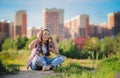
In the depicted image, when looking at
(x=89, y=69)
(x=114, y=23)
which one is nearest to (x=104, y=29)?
(x=114, y=23)

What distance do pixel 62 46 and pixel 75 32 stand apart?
60.4 feet

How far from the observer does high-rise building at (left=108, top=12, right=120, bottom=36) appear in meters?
32.0

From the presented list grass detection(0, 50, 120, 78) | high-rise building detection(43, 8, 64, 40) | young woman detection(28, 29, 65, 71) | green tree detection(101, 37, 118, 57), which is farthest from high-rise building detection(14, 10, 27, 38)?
young woman detection(28, 29, 65, 71)

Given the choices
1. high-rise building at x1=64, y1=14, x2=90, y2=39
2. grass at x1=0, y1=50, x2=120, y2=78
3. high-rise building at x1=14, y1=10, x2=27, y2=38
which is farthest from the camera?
high-rise building at x1=64, y1=14, x2=90, y2=39

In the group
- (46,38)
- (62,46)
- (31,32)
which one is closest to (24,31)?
(31,32)

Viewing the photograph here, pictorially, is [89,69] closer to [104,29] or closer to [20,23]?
[20,23]

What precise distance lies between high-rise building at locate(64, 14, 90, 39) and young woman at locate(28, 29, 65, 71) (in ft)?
96.7

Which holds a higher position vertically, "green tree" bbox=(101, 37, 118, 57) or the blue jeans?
the blue jeans

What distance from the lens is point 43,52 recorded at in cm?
736

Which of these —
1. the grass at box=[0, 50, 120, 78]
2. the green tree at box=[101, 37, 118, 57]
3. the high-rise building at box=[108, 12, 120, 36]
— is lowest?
the green tree at box=[101, 37, 118, 57]

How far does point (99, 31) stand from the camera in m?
37.3

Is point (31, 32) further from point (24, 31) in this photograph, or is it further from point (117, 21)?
point (117, 21)

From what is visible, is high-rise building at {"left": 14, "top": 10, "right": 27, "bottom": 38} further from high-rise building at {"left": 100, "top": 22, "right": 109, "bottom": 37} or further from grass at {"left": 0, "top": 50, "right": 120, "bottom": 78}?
grass at {"left": 0, "top": 50, "right": 120, "bottom": 78}

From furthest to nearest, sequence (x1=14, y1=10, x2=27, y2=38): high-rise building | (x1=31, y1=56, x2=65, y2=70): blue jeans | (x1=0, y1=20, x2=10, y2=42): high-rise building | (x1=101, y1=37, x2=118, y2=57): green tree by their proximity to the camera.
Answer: (x1=14, y1=10, x2=27, y2=38): high-rise building → (x1=0, y1=20, x2=10, y2=42): high-rise building → (x1=101, y1=37, x2=118, y2=57): green tree → (x1=31, y1=56, x2=65, y2=70): blue jeans
